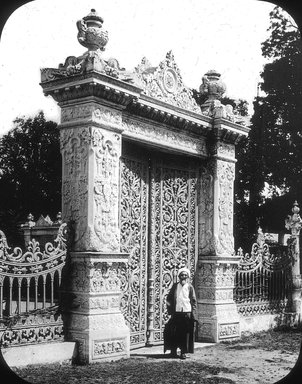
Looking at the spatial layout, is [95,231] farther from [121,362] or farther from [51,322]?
[121,362]

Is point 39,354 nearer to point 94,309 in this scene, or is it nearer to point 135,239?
point 94,309

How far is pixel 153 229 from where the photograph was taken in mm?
10992

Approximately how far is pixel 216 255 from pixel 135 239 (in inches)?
78.1

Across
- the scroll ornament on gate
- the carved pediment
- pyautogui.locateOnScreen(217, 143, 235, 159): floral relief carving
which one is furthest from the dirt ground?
the carved pediment

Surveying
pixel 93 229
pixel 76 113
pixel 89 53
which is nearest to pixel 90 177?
pixel 93 229

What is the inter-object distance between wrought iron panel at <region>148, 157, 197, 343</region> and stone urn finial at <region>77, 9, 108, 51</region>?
274 cm

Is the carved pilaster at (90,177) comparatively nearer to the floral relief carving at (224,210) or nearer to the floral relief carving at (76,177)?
the floral relief carving at (76,177)

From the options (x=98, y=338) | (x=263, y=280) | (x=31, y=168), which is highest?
(x=31, y=168)

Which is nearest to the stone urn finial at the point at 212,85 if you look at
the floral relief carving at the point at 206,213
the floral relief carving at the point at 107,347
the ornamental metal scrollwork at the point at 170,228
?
the floral relief carving at the point at 206,213

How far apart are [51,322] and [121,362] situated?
4.12ft

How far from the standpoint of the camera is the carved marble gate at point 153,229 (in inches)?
410

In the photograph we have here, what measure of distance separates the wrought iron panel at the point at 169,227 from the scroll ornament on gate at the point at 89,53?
99.2 inches

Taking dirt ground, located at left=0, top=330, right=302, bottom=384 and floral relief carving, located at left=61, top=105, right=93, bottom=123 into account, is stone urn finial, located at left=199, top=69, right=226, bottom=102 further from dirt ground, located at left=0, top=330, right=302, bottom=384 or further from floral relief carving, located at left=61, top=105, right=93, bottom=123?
dirt ground, located at left=0, top=330, right=302, bottom=384

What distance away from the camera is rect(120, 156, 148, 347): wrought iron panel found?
10.2m
